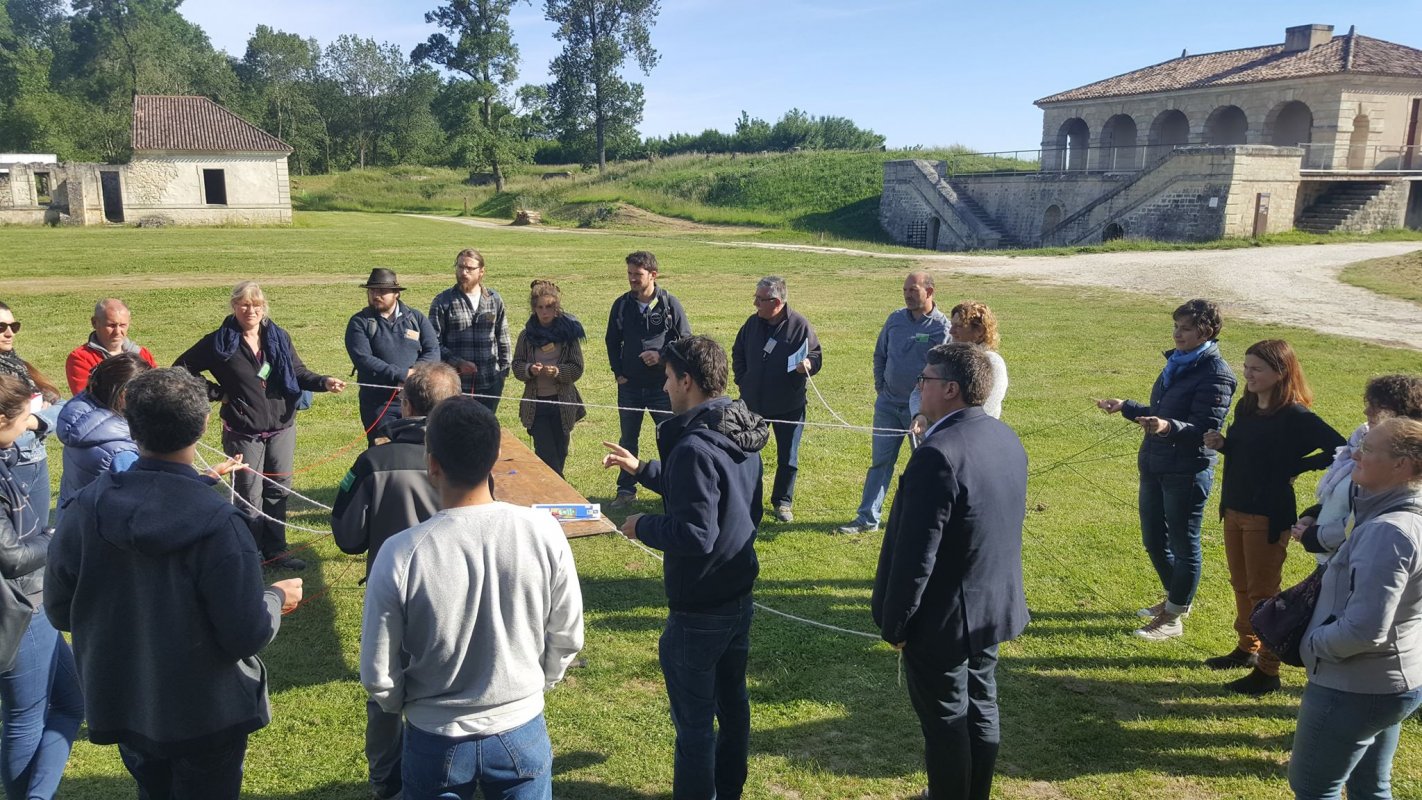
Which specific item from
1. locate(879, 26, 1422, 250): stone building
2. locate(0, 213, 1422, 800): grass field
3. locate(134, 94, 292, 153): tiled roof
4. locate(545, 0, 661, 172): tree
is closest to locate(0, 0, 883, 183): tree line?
locate(545, 0, 661, 172): tree

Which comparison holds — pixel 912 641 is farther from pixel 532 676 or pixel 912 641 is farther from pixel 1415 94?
pixel 1415 94

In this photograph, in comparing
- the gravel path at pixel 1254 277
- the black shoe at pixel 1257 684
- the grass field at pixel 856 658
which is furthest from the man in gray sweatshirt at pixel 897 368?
the gravel path at pixel 1254 277

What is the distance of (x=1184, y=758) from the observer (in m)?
4.50

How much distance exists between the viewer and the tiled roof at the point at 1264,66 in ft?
124

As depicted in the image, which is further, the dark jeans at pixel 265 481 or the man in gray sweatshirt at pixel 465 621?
the dark jeans at pixel 265 481

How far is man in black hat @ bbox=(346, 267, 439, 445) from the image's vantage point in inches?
266

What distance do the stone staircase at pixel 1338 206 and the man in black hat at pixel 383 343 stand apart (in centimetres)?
3723

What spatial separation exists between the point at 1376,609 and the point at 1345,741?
503mm

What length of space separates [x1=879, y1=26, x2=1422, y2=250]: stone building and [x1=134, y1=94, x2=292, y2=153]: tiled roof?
29523 mm

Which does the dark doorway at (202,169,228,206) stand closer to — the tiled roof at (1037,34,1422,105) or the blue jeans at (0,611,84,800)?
the tiled roof at (1037,34,1422,105)

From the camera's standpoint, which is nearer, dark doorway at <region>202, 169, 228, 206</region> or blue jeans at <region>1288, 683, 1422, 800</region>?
blue jeans at <region>1288, 683, 1422, 800</region>

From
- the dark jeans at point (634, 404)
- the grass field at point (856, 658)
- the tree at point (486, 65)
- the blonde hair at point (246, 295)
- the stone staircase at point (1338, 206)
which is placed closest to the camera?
the grass field at point (856, 658)

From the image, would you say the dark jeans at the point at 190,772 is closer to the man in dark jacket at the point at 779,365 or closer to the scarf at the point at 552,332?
the scarf at the point at 552,332

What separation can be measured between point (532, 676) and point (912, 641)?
1535 millimetres
